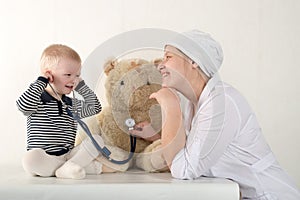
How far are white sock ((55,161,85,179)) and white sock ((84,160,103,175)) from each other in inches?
3.6

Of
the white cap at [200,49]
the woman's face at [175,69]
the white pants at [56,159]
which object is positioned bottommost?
the white pants at [56,159]

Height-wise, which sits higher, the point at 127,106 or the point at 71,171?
the point at 127,106

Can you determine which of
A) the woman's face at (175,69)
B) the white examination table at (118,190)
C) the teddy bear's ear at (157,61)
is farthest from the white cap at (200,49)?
the white examination table at (118,190)

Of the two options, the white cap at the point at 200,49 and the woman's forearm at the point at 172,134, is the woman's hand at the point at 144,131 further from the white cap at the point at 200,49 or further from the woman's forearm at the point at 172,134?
the white cap at the point at 200,49

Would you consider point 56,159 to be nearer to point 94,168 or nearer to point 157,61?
point 94,168

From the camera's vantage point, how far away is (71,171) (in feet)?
4.40

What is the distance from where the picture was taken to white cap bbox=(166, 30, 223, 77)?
1.44m

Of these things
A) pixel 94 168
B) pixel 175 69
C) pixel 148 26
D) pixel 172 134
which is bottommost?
pixel 94 168

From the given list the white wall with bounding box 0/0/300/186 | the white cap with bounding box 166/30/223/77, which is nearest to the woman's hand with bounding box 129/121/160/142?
the white cap with bounding box 166/30/223/77

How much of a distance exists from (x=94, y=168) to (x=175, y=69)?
1.25 feet

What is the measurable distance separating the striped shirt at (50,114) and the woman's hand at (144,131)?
144 mm

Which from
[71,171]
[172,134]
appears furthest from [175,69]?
[71,171]

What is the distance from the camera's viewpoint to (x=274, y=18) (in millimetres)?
2006

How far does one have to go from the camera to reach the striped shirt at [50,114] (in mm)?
1471
